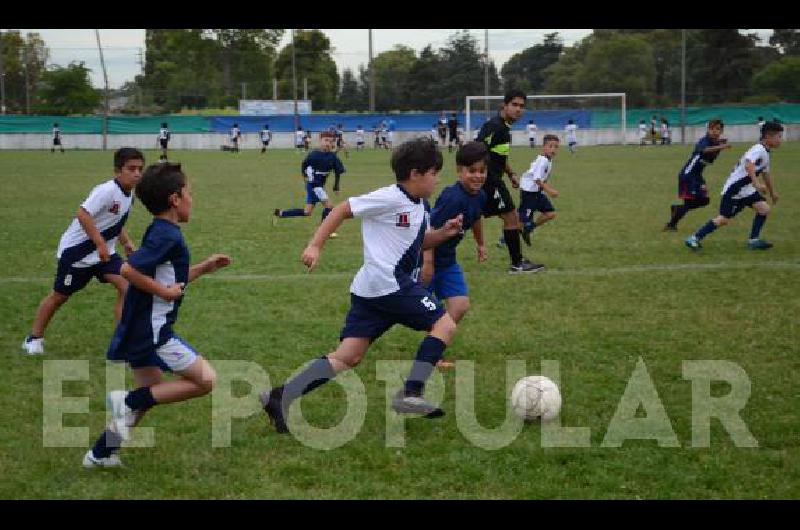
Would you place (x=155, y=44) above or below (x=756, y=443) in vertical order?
above

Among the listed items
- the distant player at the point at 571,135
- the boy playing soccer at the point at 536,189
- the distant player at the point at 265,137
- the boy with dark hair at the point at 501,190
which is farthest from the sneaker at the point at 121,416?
the distant player at the point at 265,137

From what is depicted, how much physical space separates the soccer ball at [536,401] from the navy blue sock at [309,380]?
119 cm

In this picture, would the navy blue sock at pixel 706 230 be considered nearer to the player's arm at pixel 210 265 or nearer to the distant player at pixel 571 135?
the player's arm at pixel 210 265

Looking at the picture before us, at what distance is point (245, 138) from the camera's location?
52562mm

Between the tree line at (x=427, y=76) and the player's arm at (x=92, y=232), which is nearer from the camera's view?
the player's arm at (x=92, y=232)

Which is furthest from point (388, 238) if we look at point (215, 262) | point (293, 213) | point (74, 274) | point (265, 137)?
point (265, 137)

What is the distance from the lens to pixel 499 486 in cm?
480

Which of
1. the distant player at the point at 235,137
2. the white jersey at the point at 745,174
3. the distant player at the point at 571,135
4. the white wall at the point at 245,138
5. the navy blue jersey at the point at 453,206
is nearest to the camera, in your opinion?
the navy blue jersey at the point at 453,206

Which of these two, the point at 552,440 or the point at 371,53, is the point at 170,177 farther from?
the point at 371,53

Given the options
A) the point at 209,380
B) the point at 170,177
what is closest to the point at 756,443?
the point at 209,380

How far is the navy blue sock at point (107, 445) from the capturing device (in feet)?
16.3
